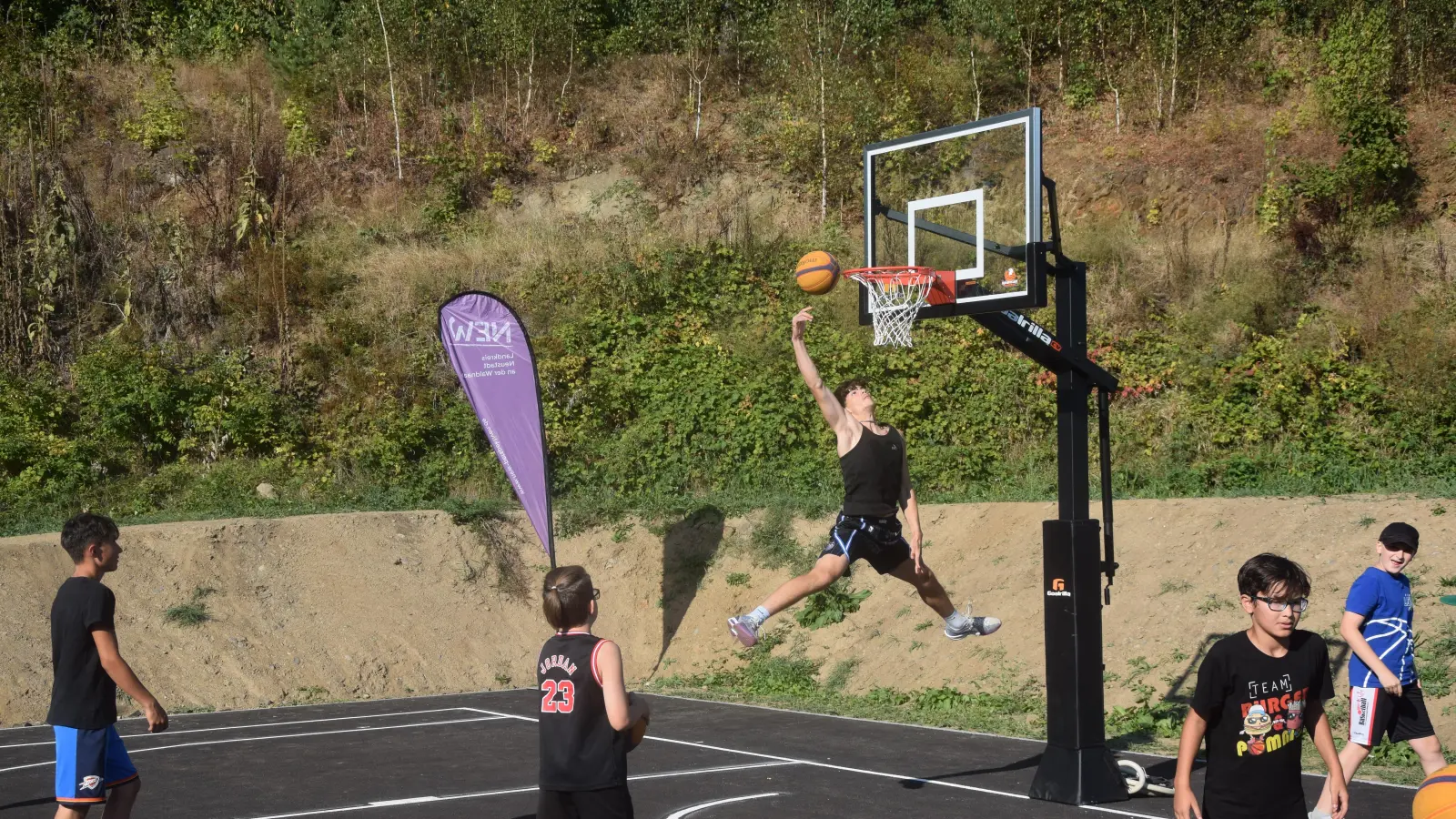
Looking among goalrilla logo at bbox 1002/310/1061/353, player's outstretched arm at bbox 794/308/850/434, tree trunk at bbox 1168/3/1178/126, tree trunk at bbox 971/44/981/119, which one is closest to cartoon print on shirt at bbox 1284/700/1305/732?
goalrilla logo at bbox 1002/310/1061/353

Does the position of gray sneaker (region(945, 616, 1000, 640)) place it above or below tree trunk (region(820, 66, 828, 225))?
below

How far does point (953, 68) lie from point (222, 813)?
23.6m

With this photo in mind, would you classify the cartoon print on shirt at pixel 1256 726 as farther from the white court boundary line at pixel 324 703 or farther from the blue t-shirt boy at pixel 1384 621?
the white court boundary line at pixel 324 703

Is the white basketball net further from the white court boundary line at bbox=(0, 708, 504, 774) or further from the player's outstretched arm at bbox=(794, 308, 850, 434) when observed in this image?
the white court boundary line at bbox=(0, 708, 504, 774)

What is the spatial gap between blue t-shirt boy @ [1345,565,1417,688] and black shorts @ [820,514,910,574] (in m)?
2.76

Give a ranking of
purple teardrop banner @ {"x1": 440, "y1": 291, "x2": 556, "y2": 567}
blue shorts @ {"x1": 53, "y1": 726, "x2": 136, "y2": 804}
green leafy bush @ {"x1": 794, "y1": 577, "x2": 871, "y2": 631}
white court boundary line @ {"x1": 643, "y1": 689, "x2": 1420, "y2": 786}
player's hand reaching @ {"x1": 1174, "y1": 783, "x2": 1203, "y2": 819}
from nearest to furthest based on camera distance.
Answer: player's hand reaching @ {"x1": 1174, "y1": 783, "x2": 1203, "y2": 819}
blue shorts @ {"x1": 53, "y1": 726, "x2": 136, "y2": 804}
white court boundary line @ {"x1": 643, "y1": 689, "x2": 1420, "y2": 786}
purple teardrop banner @ {"x1": 440, "y1": 291, "x2": 556, "y2": 567}
green leafy bush @ {"x1": 794, "y1": 577, "x2": 871, "y2": 631}

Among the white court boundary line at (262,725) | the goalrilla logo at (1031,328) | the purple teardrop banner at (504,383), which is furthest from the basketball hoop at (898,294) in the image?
→ the white court boundary line at (262,725)

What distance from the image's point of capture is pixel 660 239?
26.1 meters

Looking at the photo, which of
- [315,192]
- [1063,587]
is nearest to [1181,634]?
[1063,587]

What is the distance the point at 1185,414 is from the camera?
1970cm

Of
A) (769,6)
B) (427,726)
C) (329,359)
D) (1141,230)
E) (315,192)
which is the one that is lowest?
(427,726)

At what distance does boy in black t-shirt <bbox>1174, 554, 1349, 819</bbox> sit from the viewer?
4.59 meters

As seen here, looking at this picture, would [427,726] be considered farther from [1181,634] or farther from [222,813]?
[1181,634]

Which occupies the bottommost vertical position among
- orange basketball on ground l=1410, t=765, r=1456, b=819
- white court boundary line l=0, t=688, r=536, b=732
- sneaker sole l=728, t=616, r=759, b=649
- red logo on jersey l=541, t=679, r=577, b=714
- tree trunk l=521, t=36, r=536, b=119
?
white court boundary line l=0, t=688, r=536, b=732
